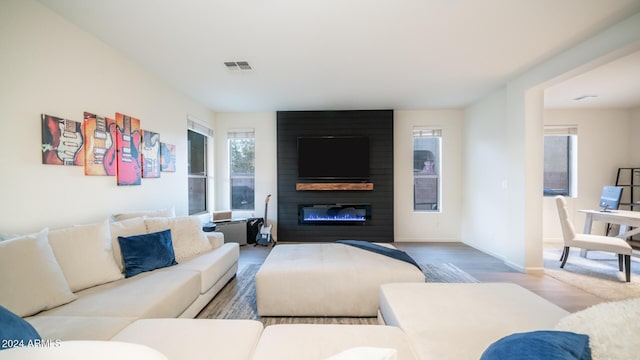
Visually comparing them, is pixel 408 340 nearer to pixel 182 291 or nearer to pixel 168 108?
pixel 182 291

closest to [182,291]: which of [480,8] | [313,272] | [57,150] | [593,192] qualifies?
[313,272]

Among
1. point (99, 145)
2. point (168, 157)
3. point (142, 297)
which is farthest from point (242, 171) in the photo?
point (142, 297)

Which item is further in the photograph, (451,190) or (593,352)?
(451,190)

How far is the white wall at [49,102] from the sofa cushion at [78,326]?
2.97 feet

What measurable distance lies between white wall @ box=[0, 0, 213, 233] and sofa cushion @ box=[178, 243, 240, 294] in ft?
3.45

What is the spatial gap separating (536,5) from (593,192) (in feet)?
16.2

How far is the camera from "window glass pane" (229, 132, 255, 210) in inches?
205

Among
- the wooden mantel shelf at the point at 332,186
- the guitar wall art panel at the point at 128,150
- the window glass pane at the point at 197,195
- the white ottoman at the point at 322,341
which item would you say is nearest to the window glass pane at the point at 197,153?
the window glass pane at the point at 197,195

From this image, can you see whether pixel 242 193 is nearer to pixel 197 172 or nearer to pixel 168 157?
pixel 197 172

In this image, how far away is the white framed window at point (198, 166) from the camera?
434cm

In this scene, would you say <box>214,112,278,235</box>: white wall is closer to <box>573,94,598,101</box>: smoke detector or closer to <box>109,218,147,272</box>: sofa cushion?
<box>109,218,147,272</box>: sofa cushion

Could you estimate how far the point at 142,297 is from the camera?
1638 millimetres

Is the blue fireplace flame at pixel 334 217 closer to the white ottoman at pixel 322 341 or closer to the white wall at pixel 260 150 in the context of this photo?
the white wall at pixel 260 150

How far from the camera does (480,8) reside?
199 cm
